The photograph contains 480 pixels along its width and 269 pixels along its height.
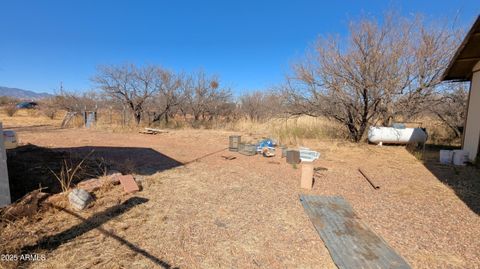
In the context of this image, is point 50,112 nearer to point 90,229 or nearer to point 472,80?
point 90,229

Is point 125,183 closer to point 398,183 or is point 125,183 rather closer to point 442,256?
point 442,256

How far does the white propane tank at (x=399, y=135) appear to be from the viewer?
8.77m

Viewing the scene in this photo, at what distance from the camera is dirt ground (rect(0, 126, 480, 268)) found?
2.38 meters

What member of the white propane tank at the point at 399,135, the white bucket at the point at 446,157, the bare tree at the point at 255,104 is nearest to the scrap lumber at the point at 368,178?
the white bucket at the point at 446,157

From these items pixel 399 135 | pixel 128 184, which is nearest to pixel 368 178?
pixel 128 184

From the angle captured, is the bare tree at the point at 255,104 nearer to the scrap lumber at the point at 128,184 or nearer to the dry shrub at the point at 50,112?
the scrap lumber at the point at 128,184

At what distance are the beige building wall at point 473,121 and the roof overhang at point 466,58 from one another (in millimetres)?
306

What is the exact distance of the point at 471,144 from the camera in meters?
6.57

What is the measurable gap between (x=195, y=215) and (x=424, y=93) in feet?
31.0

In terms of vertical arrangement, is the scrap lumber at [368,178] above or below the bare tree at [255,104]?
below

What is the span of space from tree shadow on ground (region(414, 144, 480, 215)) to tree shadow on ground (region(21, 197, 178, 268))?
14.5ft

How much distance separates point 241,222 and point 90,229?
1735 mm

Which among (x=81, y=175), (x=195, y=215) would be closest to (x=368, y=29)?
(x=195, y=215)

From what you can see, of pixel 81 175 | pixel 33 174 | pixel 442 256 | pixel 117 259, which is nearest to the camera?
pixel 117 259
